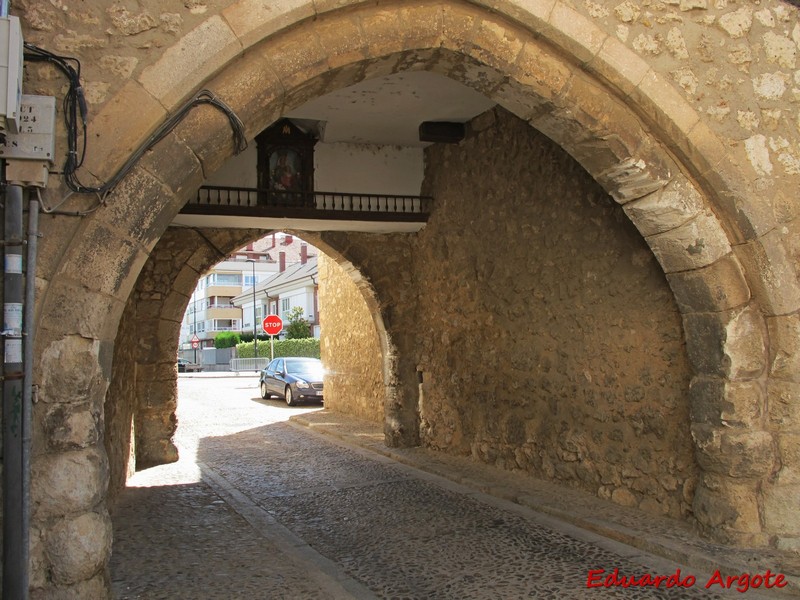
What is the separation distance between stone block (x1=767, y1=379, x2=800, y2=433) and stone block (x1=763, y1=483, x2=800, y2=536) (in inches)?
13.1

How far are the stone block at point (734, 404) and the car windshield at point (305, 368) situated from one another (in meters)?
11.2

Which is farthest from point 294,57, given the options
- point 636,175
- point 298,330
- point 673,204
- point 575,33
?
point 298,330

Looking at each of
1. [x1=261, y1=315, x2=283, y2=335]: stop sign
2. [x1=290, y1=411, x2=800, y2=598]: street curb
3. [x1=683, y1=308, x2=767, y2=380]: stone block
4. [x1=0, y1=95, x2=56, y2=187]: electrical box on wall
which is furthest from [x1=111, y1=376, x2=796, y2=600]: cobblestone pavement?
[x1=261, y1=315, x2=283, y2=335]: stop sign

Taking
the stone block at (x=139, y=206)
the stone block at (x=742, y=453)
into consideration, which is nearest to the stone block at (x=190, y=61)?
the stone block at (x=139, y=206)

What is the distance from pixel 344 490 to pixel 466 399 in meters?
1.65

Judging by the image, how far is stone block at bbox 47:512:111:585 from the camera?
266cm

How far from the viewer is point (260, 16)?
3041mm

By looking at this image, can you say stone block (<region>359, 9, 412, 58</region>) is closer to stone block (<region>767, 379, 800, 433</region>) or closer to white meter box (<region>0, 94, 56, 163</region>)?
white meter box (<region>0, 94, 56, 163</region>)

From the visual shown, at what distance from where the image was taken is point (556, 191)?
5.54m

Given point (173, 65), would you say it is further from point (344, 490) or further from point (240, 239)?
point (240, 239)

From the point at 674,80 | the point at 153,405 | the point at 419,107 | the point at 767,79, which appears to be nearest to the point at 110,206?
the point at 674,80

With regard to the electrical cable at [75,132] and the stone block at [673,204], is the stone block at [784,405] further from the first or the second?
the electrical cable at [75,132]

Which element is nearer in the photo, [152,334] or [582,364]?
[582,364]

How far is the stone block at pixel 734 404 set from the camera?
3896mm
